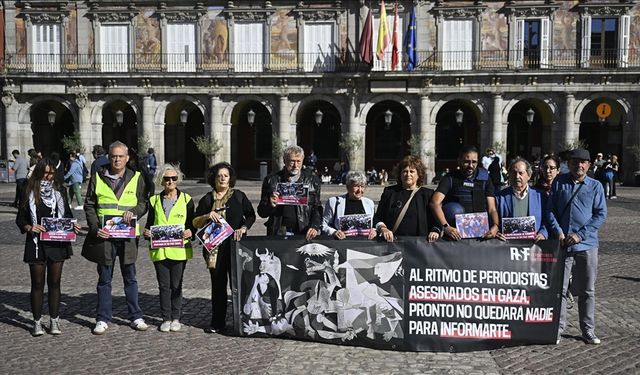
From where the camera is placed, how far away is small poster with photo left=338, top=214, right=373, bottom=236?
608 centimetres

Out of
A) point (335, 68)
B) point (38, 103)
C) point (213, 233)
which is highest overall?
point (335, 68)

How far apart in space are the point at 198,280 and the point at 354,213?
3.69 metres

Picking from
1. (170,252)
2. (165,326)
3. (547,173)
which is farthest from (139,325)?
(547,173)

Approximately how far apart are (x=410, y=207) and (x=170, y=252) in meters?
2.49

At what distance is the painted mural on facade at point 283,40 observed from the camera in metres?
29.9

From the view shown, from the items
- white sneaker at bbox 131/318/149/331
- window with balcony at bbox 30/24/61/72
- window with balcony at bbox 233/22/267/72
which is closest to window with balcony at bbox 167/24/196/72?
window with balcony at bbox 233/22/267/72

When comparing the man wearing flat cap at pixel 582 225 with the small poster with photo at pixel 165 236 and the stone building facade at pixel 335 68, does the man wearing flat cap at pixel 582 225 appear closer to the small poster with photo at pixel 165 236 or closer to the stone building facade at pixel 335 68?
the small poster with photo at pixel 165 236

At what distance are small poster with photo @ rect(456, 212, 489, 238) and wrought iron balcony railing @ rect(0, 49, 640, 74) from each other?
23784mm

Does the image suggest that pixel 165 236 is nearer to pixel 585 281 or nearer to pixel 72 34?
pixel 585 281

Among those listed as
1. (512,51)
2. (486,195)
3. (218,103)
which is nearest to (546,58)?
(512,51)

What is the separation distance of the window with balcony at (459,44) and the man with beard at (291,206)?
79.3 ft

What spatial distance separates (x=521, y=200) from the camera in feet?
20.2

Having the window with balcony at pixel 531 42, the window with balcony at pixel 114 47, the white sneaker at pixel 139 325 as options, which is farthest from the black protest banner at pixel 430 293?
the window with balcony at pixel 114 47

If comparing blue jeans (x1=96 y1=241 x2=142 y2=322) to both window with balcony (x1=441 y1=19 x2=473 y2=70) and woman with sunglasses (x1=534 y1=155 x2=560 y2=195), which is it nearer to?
woman with sunglasses (x1=534 y1=155 x2=560 y2=195)
